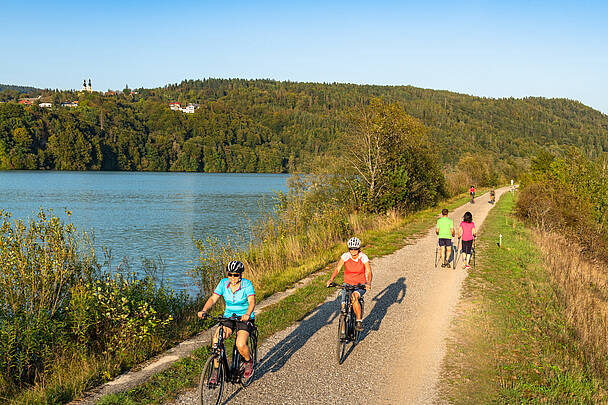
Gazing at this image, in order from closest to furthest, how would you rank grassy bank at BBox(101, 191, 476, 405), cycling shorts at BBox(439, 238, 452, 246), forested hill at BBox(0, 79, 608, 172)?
1. grassy bank at BBox(101, 191, 476, 405)
2. cycling shorts at BBox(439, 238, 452, 246)
3. forested hill at BBox(0, 79, 608, 172)

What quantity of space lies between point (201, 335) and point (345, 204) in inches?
722

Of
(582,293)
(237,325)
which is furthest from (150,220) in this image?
(237,325)

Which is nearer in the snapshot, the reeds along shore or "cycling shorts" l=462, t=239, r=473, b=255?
the reeds along shore

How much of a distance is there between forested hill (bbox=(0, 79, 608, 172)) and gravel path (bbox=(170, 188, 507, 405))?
86447 mm

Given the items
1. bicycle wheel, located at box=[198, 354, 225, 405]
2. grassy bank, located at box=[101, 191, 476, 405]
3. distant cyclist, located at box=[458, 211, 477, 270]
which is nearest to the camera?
bicycle wheel, located at box=[198, 354, 225, 405]

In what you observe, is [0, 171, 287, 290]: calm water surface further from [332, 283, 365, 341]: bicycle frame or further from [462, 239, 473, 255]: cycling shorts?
[332, 283, 365, 341]: bicycle frame

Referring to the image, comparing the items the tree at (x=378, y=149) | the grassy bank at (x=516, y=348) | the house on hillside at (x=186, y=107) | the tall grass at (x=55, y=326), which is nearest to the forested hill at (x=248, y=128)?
the house on hillside at (x=186, y=107)

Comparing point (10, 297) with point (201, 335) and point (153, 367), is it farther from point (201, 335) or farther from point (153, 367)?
point (201, 335)

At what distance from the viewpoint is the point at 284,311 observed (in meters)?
9.88

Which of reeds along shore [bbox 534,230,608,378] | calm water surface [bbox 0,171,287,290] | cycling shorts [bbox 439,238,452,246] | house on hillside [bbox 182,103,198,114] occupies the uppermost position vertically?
house on hillside [bbox 182,103,198,114]

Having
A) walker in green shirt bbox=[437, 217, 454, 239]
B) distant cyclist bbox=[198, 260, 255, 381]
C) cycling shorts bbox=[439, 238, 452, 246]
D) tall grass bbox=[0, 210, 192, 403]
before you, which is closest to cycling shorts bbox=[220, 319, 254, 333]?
distant cyclist bbox=[198, 260, 255, 381]

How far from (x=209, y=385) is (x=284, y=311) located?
441 centimetres

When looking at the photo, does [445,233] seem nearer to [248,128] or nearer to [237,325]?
[237,325]

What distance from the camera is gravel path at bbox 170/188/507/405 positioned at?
20.2 feet
